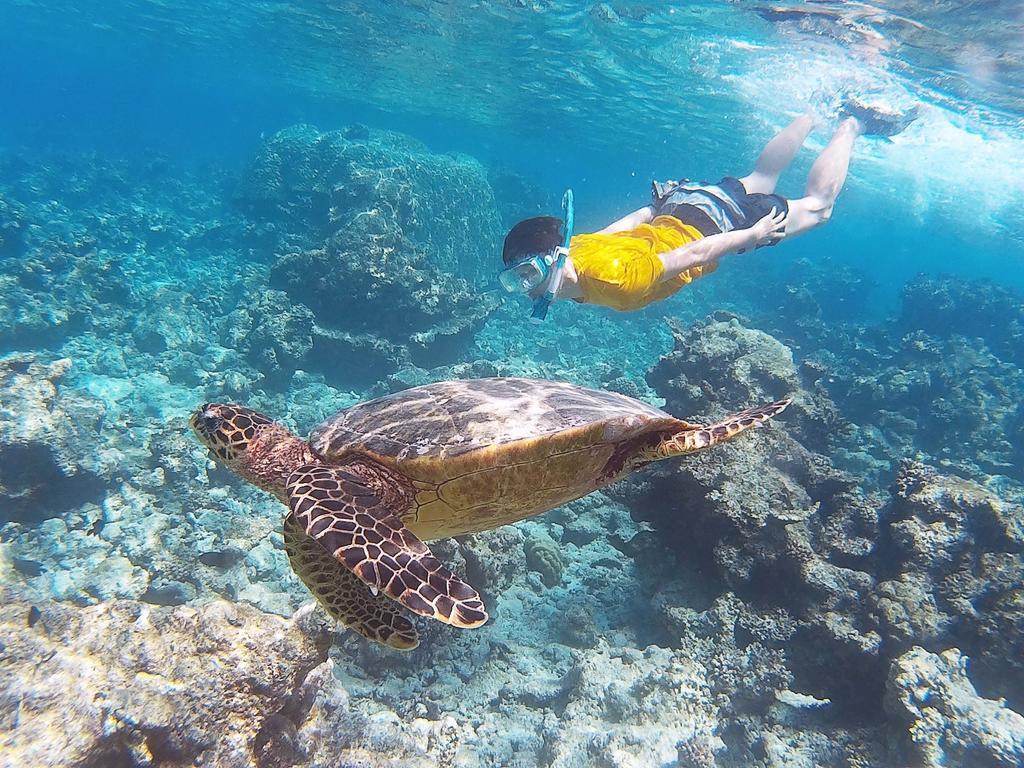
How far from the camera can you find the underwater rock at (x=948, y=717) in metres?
3.70

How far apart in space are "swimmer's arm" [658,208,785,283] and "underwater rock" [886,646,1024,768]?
3823 mm

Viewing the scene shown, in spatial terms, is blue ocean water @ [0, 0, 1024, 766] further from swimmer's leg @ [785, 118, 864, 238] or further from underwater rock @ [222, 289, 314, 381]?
swimmer's leg @ [785, 118, 864, 238]

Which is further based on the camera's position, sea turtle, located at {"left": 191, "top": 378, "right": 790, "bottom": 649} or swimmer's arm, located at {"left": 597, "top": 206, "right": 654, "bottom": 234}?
swimmer's arm, located at {"left": 597, "top": 206, "right": 654, "bottom": 234}

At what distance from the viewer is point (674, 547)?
5785mm

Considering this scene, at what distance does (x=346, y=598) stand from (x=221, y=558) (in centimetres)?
452

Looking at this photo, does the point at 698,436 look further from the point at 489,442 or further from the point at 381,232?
the point at 381,232

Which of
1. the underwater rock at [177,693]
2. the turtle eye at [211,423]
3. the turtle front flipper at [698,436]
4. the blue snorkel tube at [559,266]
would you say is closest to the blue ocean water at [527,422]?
the underwater rock at [177,693]

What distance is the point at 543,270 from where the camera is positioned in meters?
4.23

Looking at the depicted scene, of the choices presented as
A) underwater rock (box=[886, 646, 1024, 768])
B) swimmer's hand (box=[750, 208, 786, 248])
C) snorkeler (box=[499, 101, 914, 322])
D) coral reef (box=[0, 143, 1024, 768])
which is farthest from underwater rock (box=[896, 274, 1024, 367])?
underwater rock (box=[886, 646, 1024, 768])

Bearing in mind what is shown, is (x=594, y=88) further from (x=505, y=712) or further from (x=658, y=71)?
(x=505, y=712)

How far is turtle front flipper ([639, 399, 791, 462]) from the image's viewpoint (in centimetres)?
333

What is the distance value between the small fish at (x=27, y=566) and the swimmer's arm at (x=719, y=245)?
7.85 metres

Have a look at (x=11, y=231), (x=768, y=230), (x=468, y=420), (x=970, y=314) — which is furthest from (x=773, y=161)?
(x=11, y=231)

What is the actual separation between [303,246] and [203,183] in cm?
1794
